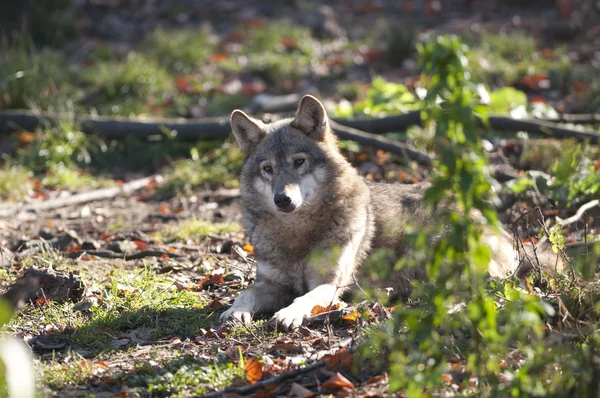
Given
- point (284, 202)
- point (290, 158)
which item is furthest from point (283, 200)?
point (290, 158)

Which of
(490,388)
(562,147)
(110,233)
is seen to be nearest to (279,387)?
(490,388)

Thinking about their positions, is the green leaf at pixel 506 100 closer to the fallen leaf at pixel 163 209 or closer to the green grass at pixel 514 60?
the green grass at pixel 514 60

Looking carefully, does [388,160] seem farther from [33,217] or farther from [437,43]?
[437,43]

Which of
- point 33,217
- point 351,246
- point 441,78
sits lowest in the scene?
point 33,217

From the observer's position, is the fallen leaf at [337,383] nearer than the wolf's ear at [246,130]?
Yes

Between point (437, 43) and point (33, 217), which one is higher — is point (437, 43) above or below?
above

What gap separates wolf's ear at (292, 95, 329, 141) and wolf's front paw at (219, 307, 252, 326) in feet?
5.27

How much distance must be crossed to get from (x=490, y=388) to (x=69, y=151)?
25.4ft

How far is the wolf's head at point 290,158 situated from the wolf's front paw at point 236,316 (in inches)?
33.1

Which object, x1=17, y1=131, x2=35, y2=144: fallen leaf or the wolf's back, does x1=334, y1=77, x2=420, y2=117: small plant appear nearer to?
the wolf's back

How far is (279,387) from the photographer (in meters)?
3.86

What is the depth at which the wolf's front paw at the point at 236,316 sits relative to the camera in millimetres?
4930

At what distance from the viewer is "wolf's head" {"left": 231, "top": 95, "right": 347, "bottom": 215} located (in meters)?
5.56

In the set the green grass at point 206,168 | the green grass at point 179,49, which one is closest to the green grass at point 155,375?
the green grass at point 206,168
